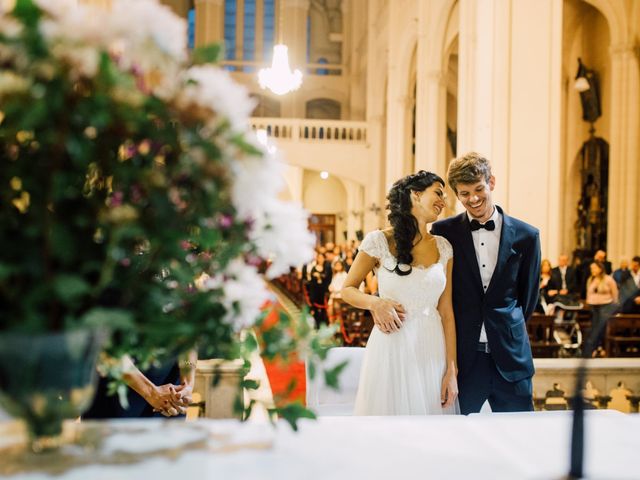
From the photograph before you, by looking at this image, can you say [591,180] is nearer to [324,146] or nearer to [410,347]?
[324,146]

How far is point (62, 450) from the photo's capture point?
1.13 metres

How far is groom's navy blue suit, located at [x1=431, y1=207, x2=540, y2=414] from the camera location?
9.39ft

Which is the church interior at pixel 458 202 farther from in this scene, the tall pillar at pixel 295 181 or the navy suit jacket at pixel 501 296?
the navy suit jacket at pixel 501 296

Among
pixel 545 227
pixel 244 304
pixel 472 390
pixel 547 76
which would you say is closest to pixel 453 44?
pixel 547 76

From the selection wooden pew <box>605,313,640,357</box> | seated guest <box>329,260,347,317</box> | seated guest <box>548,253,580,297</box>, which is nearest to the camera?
wooden pew <box>605,313,640,357</box>

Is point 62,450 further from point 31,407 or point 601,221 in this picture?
point 601,221

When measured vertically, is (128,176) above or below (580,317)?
above

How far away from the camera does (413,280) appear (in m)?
2.89

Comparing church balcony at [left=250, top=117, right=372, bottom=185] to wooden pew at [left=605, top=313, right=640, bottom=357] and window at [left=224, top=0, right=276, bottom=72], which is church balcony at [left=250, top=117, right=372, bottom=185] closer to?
window at [left=224, top=0, right=276, bottom=72]

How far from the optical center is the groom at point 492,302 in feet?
9.39

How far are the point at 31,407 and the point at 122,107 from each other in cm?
49

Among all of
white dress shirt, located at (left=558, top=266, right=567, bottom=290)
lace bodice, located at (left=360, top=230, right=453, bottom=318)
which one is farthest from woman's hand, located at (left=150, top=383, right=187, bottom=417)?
→ white dress shirt, located at (left=558, top=266, right=567, bottom=290)

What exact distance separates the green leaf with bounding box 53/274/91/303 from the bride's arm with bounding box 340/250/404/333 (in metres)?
1.96

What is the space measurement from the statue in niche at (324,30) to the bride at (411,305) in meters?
30.4
